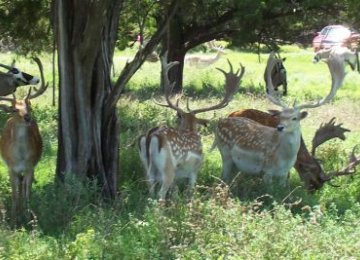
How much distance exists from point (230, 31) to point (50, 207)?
1458 centimetres

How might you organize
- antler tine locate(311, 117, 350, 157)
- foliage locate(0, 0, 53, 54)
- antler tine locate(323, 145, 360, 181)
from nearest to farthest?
antler tine locate(323, 145, 360, 181) < antler tine locate(311, 117, 350, 157) < foliage locate(0, 0, 53, 54)

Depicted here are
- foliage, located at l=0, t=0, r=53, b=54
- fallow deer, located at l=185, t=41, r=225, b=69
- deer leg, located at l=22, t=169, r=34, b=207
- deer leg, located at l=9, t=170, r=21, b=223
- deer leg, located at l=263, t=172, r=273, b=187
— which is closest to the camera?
deer leg, located at l=9, t=170, r=21, b=223

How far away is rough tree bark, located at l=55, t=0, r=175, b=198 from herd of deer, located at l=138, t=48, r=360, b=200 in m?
0.48

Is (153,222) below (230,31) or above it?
below

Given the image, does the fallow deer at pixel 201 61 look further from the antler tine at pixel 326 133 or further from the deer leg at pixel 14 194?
the deer leg at pixel 14 194

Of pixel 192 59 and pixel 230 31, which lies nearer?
pixel 230 31

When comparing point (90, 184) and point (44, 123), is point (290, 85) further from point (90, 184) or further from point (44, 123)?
point (90, 184)

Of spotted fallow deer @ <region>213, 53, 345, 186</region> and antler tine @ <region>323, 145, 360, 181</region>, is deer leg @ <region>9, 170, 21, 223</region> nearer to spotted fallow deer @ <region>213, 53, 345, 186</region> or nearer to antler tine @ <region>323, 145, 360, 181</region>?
spotted fallow deer @ <region>213, 53, 345, 186</region>

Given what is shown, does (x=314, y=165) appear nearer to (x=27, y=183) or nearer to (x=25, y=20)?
(x=27, y=183)

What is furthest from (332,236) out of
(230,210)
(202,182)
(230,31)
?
(230,31)

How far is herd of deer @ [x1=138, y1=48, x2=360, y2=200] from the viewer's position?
848 cm

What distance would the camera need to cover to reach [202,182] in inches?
378

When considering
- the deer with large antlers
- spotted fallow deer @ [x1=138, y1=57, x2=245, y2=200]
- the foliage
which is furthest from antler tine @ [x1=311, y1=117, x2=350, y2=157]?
the foliage

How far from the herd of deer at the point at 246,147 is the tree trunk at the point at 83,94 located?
487 millimetres
